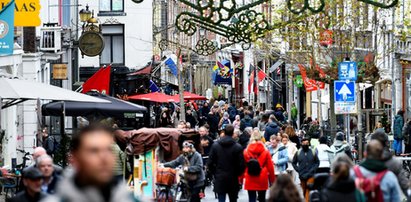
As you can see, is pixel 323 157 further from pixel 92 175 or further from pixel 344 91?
Result: pixel 92 175

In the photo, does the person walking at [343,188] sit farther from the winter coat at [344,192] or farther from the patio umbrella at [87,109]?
the patio umbrella at [87,109]

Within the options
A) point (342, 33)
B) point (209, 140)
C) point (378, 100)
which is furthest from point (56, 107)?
point (378, 100)

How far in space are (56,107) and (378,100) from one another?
127ft

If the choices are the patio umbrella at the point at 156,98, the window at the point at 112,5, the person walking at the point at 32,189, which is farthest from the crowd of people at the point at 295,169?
the window at the point at 112,5

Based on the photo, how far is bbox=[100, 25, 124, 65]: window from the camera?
62.5 m

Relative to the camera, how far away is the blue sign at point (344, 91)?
30.2 metres

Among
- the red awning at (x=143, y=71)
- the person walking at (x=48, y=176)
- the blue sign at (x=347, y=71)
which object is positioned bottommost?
the person walking at (x=48, y=176)

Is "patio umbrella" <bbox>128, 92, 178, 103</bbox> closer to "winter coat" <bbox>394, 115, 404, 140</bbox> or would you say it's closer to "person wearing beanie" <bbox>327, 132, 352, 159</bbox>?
"winter coat" <bbox>394, 115, 404, 140</bbox>

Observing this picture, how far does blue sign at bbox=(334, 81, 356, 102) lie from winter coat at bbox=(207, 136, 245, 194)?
294 inches

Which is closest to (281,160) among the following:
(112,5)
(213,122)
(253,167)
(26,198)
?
(253,167)

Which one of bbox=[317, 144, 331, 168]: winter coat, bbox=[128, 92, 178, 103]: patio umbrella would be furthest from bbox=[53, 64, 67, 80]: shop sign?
bbox=[317, 144, 331, 168]: winter coat

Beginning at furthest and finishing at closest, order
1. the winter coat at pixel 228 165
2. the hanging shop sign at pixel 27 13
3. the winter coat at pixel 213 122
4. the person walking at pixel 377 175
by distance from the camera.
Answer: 1. the winter coat at pixel 213 122
2. the hanging shop sign at pixel 27 13
3. the winter coat at pixel 228 165
4. the person walking at pixel 377 175

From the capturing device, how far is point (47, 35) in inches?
1667

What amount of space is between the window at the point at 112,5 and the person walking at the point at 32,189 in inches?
1934
